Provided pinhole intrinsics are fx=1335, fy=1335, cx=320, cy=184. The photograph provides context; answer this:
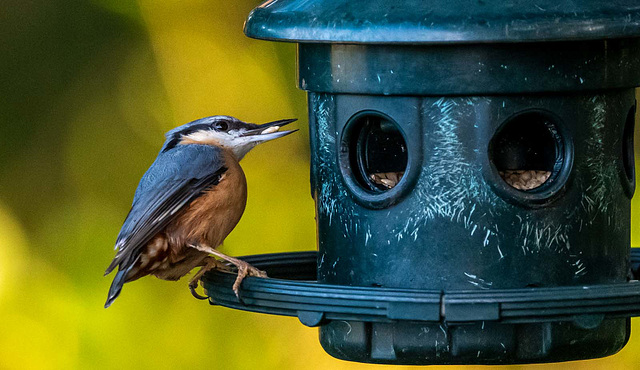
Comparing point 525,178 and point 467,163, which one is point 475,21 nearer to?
point 467,163

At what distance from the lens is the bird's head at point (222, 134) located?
5.21 m

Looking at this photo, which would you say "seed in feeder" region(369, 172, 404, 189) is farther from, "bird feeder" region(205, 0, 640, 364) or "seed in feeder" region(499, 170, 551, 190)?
"seed in feeder" region(499, 170, 551, 190)

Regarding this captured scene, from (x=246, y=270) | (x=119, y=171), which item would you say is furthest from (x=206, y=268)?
(x=119, y=171)

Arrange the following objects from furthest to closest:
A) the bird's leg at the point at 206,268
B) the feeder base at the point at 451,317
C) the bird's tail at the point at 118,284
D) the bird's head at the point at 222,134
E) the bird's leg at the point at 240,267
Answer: the bird's head at the point at 222,134 → the bird's leg at the point at 206,268 → the bird's tail at the point at 118,284 → the bird's leg at the point at 240,267 → the feeder base at the point at 451,317

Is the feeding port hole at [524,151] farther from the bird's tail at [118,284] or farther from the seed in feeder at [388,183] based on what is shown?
the bird's tail at [118,284]

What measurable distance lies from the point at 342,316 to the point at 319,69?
0.94m

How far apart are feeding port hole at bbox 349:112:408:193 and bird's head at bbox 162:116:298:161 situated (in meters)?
0.64

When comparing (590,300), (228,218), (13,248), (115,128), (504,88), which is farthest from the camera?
(115,128)

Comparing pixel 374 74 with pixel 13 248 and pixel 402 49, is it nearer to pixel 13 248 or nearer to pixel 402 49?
pixel 402 49

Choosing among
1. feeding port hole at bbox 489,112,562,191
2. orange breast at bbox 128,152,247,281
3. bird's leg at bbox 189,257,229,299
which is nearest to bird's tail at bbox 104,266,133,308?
orange breast at bbox 128,152,247,281

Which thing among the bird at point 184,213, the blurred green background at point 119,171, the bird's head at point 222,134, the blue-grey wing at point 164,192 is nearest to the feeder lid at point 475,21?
the bird at point 184,213

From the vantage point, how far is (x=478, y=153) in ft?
13.8

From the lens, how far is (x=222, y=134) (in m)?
5.26

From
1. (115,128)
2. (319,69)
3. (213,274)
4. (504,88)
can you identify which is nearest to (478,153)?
(504,88)
